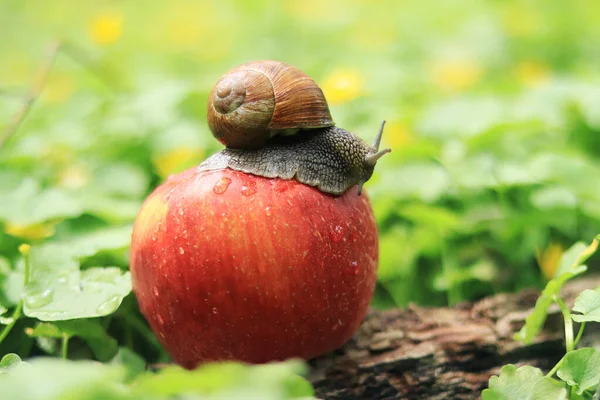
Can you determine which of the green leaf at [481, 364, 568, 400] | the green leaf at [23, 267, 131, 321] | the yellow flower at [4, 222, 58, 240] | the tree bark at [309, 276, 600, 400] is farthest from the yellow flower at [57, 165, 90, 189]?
the green leaf at [481, 364, 568, 400]

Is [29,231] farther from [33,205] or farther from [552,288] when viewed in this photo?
[552,288]

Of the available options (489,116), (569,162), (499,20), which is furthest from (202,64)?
(569,162)

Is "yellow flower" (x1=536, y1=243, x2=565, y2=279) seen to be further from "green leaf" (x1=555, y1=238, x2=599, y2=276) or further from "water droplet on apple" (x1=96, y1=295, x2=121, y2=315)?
"water droplet on apple" (x1=96, y1=295, x2=121, y2=315)

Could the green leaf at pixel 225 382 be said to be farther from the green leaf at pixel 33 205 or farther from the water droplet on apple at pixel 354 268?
the green leaf at pixel 33 205

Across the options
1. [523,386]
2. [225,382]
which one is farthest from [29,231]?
[523,386]

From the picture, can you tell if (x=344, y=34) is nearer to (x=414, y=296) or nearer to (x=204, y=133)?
(x=204, y=133)

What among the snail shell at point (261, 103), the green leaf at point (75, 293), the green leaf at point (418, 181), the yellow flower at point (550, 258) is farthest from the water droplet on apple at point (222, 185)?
the yellow flower at point (550, 258)
